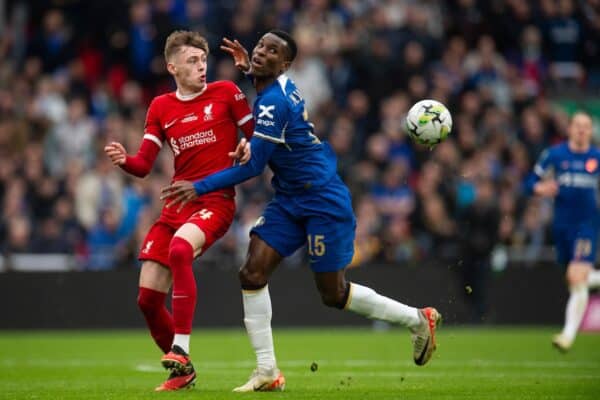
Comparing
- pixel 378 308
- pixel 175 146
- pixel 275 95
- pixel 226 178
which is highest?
pixel 275 95

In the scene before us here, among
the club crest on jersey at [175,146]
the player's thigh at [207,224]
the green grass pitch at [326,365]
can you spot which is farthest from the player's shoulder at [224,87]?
the green grass pitch at [326,365]

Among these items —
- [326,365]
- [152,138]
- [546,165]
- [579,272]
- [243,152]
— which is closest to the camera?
[243,152]

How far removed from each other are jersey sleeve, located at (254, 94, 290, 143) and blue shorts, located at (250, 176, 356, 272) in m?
0.58

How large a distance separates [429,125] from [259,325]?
7.22 feet

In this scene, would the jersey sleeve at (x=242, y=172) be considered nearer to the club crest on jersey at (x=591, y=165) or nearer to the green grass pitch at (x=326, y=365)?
the green grass pitch at (x=326, y=365)

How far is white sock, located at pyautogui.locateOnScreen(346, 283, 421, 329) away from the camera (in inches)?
395

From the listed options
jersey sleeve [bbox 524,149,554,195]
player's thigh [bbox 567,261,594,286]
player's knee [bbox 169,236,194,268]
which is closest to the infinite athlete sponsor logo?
player's knee [bbox 169,236,194,268]

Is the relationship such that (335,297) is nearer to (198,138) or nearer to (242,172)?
(242,172)

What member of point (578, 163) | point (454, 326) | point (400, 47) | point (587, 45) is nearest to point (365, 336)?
point (454, 326)

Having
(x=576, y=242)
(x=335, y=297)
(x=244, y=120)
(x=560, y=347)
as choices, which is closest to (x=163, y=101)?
(x=244, y=120)

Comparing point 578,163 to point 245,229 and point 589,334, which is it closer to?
point 589,334

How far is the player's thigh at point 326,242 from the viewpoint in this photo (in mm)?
9812

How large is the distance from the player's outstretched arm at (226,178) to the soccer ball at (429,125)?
4.68ft

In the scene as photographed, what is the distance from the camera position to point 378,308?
33.1 feet
